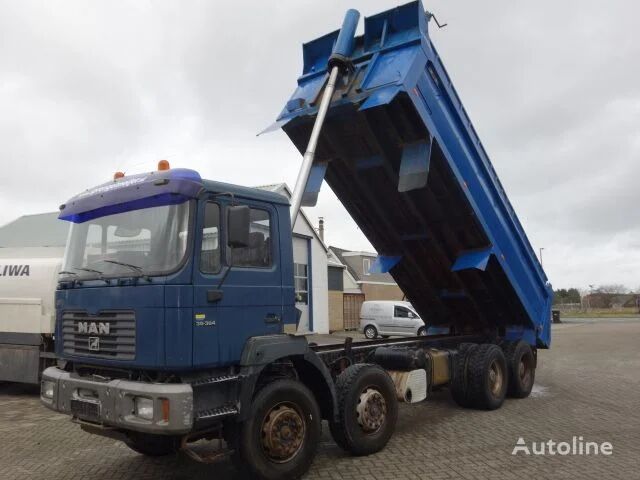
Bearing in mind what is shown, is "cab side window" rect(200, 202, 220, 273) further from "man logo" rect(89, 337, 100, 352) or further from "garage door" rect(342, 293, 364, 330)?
"garage door" rect(342, 293, 364, 330)

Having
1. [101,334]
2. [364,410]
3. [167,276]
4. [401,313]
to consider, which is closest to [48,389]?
[101,334]

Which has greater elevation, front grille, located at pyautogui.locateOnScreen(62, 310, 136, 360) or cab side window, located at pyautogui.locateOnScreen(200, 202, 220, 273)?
cab side window, located at pyautogui.locateOnScreen(200, 202, 220, 273)

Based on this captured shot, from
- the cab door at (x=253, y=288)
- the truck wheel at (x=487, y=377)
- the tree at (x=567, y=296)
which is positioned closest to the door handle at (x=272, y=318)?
the cab door at (x=253, y=288)

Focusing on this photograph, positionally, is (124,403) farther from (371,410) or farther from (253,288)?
(371,410)

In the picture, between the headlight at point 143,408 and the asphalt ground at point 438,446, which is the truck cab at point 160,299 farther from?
the asphalt ground at point 438,446

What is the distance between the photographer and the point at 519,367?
913 centimetres

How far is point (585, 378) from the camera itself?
11484 mm

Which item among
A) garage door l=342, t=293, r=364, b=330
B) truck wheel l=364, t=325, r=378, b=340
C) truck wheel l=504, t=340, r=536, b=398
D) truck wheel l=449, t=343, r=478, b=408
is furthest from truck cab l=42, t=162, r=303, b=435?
garage door l=342, t=293, r=364, b=330

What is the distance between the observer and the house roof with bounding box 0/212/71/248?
55.9 ft

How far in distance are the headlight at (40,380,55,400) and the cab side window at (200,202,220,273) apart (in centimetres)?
198

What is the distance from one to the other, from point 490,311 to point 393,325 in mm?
14691

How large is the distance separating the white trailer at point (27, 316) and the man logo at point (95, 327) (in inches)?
205

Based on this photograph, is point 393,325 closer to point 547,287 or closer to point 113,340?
point 547,287

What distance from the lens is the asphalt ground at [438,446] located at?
18.0 ft
